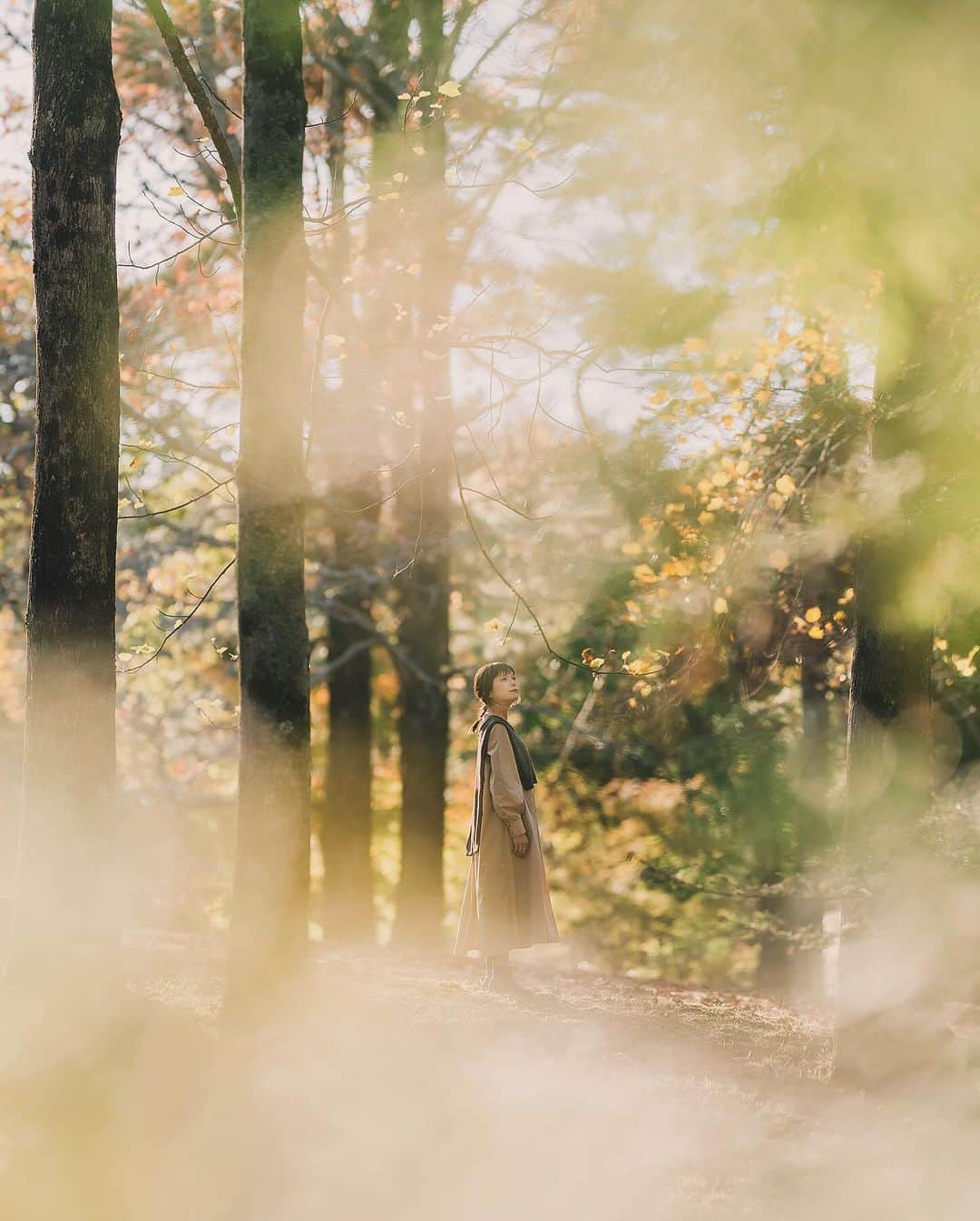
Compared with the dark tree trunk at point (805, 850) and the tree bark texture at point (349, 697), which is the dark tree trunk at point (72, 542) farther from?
the tree bark texture at point (349, 697)

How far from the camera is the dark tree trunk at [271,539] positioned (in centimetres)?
598

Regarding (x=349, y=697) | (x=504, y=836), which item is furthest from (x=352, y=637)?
(x=504, y=836)

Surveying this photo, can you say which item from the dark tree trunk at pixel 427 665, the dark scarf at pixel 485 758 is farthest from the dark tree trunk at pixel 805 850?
the dark scarf at pixel 485 758

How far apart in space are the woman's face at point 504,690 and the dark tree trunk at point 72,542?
9.02 ft

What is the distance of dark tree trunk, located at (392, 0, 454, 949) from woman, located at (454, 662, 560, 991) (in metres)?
4.78

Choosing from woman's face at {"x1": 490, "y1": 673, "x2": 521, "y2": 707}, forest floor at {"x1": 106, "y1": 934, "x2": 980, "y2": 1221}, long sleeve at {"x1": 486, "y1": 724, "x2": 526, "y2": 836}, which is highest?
woman's face at {"x1": 490, "y1": 673, "x2": 521, "y2": 707}

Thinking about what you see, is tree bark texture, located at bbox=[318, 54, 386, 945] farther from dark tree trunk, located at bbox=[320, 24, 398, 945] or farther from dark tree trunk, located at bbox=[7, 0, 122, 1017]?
dark tree trunk, located at bbox=[7, 0, 122, 1017]

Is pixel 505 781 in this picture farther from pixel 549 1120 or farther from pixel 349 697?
pixel 349 697

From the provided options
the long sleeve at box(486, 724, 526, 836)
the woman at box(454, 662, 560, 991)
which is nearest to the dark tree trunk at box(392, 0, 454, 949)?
the woman at box(454, 662, 560, 991)

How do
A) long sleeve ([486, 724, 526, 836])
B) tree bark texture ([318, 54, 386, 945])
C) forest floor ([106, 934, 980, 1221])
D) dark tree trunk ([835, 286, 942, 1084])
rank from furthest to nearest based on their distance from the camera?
tree bark texture ([318, 54, 386, 945]) < long sleeve ([486, 724, 526, 836]) < dark tree trunk ([835, 286, 942, 1084]) < forest floor ([106, 934, 980, 1221])

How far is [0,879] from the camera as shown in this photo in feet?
52.3

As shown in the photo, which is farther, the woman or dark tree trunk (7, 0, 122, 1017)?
the woman

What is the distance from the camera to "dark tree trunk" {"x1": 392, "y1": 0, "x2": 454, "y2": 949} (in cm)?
1281

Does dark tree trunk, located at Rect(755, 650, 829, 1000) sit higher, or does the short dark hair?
the short dark hair
